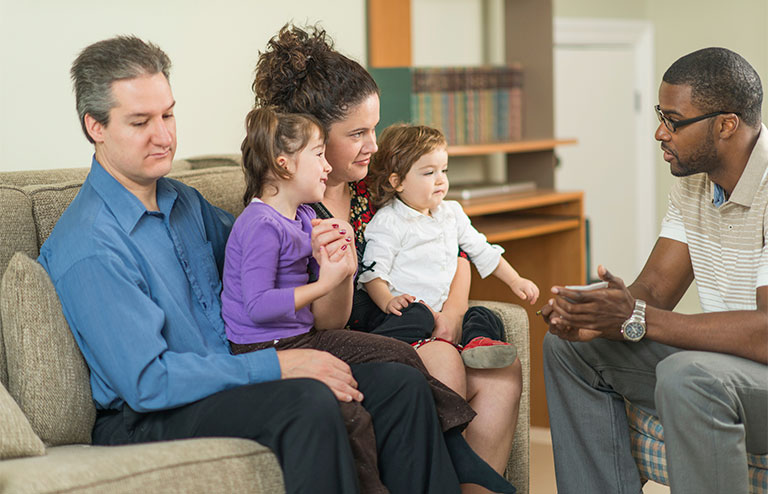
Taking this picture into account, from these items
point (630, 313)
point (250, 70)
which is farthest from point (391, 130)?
point (250, 70)

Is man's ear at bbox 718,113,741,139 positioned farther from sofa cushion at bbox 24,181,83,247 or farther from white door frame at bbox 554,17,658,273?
white door frame at bbox 554,17,658,273

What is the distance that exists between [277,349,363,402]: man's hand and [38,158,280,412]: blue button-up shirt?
0.03 meters

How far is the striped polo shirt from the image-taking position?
6.22 feet

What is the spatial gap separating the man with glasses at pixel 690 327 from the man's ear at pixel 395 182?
0.49 m

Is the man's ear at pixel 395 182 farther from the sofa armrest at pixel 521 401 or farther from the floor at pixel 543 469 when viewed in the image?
the floor at pixel 543 469

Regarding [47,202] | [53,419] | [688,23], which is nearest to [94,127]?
[47,202]

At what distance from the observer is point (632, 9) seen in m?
4.79

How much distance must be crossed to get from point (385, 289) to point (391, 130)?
430 millimetres

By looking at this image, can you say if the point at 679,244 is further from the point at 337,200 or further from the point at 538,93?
the point at 538,93

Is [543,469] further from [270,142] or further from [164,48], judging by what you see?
[164,48]

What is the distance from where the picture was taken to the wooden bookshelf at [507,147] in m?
3.14

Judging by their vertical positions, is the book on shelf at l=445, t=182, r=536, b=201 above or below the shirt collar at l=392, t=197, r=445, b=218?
below

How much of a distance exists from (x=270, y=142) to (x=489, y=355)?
2.22 ft

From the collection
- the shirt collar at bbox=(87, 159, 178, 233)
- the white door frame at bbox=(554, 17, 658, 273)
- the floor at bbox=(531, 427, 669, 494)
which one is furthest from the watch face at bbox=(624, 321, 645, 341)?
the white door frame at bbox=(554, 17, 658, 273)
